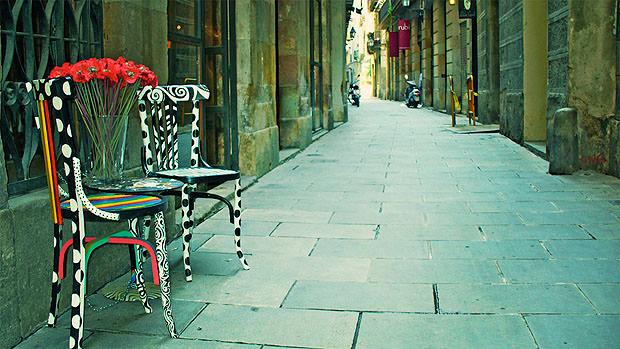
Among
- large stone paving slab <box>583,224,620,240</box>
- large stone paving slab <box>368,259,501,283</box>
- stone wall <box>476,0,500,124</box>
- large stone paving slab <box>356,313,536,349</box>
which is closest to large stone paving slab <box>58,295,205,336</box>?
large stone paving slab <box>356,313,536,349</box>

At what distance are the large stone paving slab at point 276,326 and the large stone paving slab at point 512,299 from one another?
0.60 meters

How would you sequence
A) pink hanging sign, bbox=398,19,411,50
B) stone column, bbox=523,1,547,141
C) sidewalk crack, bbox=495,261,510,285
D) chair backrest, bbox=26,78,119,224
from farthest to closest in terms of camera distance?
pink hanging sign, bbox=398,19,411,50 < stone column, bbox=523,1,547,141 < sidewalk crack, bbox=495,261,510,285 < chair backrest, bbox=26,78,119,224

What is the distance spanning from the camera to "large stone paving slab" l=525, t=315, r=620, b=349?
3342mm

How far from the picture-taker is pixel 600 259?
483 cm

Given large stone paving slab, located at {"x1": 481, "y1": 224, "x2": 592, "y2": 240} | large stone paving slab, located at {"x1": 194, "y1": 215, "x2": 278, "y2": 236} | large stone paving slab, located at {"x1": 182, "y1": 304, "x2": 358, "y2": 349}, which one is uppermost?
large stone paving slab, located at {"x1": 194, "y1": 215, "x2": 278, "y2": 236}

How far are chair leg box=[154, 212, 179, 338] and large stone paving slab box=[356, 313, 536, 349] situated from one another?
88 centimetres

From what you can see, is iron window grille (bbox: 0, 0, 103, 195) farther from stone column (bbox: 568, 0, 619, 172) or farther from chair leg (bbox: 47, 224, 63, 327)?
stone column (bbox: 568, 0, 619, 172)

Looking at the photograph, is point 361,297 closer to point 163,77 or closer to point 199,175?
point 199,175

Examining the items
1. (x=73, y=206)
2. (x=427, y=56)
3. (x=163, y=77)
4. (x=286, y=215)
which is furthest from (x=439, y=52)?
(x=73, y=206)

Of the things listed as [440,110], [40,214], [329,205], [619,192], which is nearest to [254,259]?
[40,214]

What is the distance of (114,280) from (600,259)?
3.00 meters

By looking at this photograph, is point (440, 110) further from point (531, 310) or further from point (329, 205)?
point (531, 310)

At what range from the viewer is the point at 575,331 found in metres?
3.50

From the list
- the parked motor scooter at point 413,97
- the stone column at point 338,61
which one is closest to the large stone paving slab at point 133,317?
the stone column at point 338,61
